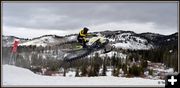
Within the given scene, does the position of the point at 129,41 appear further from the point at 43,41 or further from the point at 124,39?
the point at 43,41

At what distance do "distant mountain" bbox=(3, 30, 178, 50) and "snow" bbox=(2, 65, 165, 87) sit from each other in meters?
0.39

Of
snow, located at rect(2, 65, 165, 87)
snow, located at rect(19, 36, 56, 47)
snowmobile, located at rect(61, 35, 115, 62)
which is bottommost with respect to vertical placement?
snow, located at rect(2, 65, 165, 87)

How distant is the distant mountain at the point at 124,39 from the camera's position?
4.25 meters

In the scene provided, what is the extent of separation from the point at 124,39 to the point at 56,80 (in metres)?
1.06

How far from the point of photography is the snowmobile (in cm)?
430

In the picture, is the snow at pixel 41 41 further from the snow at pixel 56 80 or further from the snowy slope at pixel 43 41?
the snow at pixel 56 80

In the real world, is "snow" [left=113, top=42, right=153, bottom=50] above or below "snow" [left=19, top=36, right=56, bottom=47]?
below

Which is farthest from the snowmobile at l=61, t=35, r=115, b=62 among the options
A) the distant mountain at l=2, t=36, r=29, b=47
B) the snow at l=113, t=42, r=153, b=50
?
the distant mountain at l=2, t=36, r=29, b=47

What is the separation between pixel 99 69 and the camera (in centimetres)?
426

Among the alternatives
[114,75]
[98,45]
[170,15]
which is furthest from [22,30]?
[170,15]

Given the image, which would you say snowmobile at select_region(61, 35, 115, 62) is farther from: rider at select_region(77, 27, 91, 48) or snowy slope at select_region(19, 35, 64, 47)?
snowy slope at select_region(19, 35, 64, 47)

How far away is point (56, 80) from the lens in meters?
4.29

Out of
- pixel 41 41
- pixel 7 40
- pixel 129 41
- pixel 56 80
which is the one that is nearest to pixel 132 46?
pixel 129 41

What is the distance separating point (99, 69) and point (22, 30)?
3.76 feet
